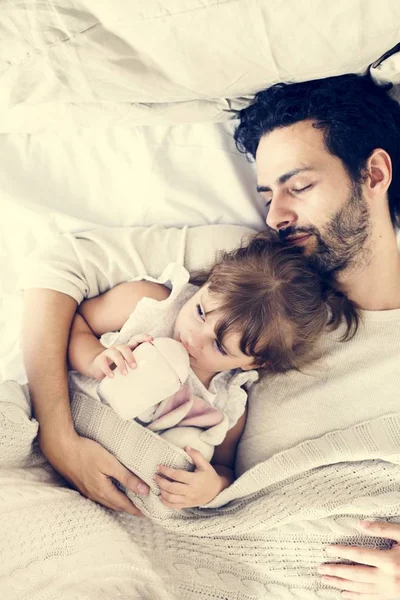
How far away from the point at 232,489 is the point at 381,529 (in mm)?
304

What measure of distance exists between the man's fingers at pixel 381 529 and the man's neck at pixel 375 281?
0.48 metres

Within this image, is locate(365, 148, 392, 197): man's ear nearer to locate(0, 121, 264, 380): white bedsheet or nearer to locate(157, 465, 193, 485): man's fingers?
locate(0, 121, 264, 380): white bedsheet

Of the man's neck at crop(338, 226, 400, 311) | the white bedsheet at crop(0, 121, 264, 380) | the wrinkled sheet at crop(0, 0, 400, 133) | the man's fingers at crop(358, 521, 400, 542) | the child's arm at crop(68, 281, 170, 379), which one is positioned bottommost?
the man's fingers at crop(358, 521, 400, 542)

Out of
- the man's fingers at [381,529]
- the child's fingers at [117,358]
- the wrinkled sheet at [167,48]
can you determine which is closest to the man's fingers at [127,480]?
the child's fingers at [117,358]

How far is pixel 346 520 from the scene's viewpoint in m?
1.17

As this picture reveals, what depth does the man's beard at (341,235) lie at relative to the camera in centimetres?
127

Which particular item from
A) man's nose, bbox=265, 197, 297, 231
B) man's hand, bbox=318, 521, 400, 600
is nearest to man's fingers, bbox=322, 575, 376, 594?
man's hand, bbox=318, 521, 400, 600

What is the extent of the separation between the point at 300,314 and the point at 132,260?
385 mm

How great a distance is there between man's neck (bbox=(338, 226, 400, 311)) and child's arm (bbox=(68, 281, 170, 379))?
0.44 meters

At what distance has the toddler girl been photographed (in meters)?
1.15

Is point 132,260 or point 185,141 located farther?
point 185,141

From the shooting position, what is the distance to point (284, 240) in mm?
1296

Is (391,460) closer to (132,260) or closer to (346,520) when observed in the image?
(346,520)

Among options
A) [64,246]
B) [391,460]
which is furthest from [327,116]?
[391,460]
